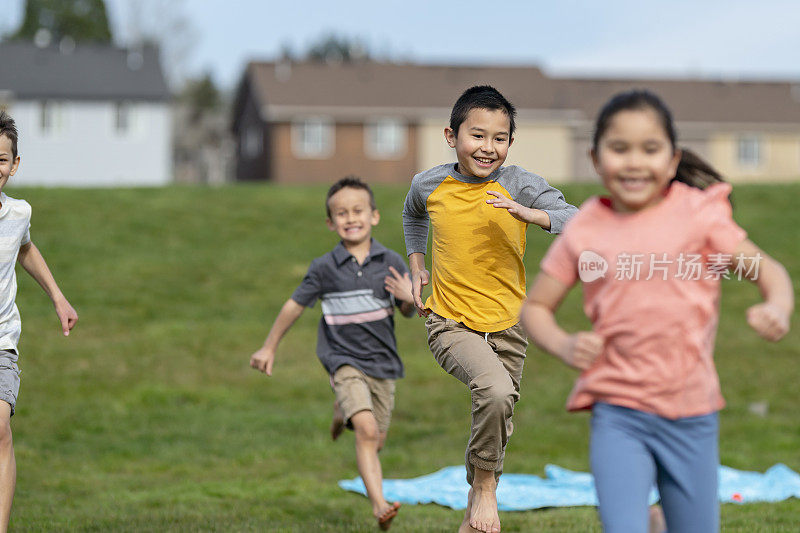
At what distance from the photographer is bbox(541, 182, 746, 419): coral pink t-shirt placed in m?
3.72

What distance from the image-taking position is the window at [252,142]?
48.9 meters

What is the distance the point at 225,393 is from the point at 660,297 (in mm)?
10849

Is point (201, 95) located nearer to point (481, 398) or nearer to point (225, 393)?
point (225, 393)

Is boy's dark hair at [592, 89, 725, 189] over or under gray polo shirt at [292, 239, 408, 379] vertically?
over

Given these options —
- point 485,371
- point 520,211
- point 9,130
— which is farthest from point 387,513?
point 9,130

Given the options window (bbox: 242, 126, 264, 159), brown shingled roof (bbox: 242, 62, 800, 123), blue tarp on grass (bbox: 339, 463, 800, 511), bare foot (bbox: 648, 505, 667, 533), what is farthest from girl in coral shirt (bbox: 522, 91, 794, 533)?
window (bbox: 242, 126, 264, 159)

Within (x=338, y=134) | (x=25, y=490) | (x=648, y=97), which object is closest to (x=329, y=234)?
(x=25, y=490)

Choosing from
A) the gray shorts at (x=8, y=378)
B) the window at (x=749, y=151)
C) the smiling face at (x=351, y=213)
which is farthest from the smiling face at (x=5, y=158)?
the window at (x=749, y=151)

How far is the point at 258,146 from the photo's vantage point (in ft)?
161

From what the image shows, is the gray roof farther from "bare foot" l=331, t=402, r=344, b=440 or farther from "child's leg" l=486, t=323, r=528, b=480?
"child's leg" l=486, t=323, r=528, b=480

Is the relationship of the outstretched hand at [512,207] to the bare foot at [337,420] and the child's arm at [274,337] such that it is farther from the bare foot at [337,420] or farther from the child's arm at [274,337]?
the bare foot at [337,420]

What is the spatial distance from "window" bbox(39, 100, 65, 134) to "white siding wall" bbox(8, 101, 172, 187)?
4cm

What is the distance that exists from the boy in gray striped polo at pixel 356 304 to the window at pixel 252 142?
41688mm

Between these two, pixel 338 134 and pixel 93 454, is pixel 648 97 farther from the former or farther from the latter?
pixel 338 134
